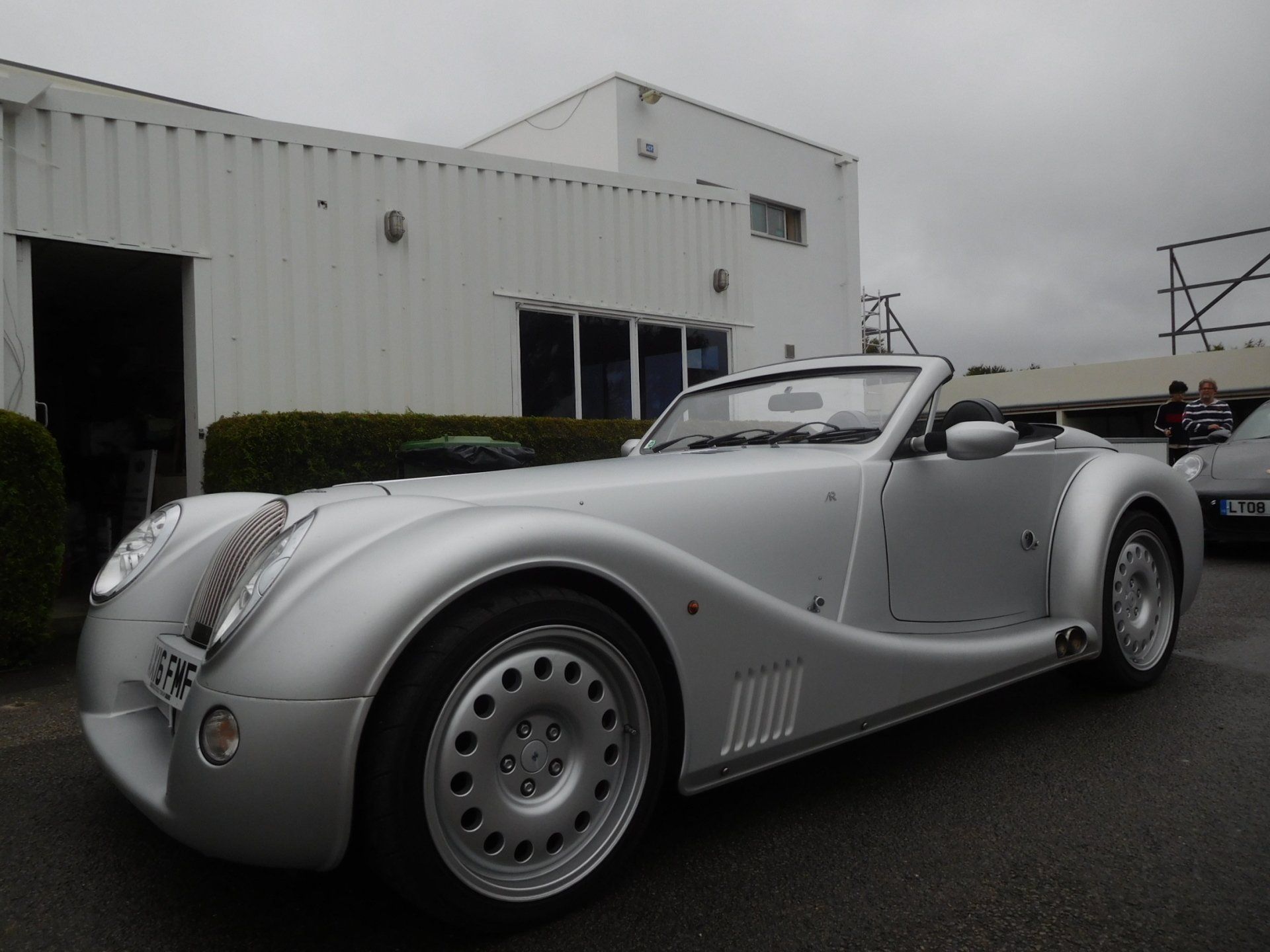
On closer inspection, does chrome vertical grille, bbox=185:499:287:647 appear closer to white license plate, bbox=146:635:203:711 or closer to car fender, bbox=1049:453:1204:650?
white license plate, bbox=146:635:203:711

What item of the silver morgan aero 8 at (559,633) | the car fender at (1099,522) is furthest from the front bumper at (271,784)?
the car fender at (1099,522)

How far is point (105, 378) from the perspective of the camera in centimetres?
1073

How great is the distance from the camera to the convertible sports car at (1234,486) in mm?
7004

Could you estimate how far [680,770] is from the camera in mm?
2129

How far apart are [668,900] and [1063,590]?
2.06m

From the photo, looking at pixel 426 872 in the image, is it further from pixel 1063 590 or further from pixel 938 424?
pixel 1063 590

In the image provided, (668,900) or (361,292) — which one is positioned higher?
(361,292)

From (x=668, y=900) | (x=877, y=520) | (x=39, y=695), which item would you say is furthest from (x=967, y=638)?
(x=39, y=695)

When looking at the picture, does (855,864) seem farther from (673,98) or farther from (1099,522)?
(673,98)

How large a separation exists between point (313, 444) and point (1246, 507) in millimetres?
7136

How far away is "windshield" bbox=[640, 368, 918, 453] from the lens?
3.09m

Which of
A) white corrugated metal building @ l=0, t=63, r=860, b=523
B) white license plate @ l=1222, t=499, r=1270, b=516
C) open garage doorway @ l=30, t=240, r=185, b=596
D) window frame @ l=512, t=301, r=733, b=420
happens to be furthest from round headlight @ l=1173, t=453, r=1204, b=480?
open garage doorway @ l=30, t=240, r=185, b=596

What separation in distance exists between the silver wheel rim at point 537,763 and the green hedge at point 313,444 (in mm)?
4110

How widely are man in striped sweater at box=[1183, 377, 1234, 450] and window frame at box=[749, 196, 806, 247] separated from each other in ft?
22.7
